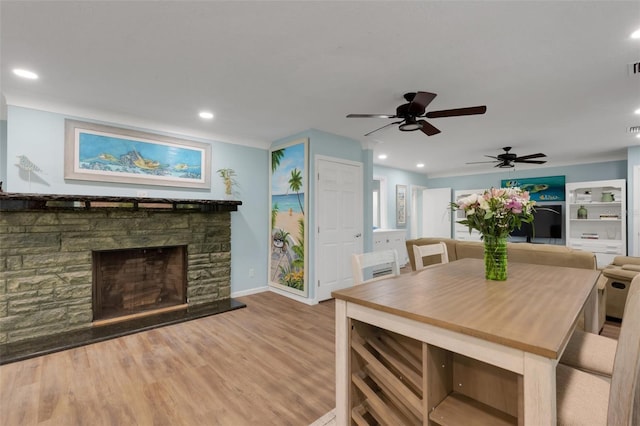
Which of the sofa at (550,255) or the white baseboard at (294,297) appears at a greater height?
the sofa at (550,255)

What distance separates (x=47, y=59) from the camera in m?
2.22

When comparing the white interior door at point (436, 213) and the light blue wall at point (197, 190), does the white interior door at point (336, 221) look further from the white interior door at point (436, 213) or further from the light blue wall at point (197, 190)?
the white interior door at point (436, 213)

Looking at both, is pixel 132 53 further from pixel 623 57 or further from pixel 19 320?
pixel 623 57

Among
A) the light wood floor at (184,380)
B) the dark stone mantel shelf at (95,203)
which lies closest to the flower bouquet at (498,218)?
the light wood floor at (184,380)

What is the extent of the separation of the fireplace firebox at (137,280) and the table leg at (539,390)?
12.5ft

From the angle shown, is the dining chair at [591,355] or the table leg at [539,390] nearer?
the table leg at [539,390]

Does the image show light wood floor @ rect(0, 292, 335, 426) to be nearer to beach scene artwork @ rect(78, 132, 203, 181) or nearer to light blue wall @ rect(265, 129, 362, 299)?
light blue wall @ rect(265, 129, 362, 299)

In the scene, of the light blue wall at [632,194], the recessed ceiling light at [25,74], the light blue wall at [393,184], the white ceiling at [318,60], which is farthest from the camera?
the light blue wall at [393,184]

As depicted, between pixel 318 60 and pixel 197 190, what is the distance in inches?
103

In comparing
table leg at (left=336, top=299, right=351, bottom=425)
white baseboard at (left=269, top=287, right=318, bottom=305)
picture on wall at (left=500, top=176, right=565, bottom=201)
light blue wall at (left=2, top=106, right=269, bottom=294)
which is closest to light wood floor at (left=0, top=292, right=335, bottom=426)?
table leg at (left=336, top=299, right=351, bottom=425)

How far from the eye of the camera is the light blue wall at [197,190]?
2.90 metres

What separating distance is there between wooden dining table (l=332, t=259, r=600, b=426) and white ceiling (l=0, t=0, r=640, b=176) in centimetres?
157

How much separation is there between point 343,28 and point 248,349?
8.83 ft

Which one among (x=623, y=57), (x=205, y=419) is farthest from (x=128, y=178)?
(x=623, y=57)
